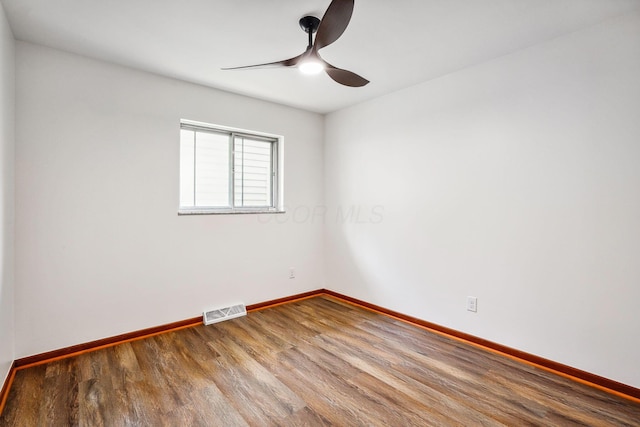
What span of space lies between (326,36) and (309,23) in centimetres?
39

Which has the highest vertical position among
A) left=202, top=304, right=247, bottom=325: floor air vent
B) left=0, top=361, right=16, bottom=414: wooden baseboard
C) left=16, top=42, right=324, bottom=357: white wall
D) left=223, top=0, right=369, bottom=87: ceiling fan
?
left=223, top=0, right=369, bottom=87: ceiling fan

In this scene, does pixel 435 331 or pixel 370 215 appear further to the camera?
pixel 370 215

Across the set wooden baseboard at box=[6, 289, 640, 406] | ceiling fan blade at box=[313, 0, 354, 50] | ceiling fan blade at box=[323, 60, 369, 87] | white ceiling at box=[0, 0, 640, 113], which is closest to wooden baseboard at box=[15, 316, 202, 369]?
wooden baseboard at box=[6, 289, 640, 406]

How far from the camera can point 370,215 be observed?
12.0 feet

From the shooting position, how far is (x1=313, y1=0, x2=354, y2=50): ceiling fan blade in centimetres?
150

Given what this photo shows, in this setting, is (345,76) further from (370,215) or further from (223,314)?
(223,314)

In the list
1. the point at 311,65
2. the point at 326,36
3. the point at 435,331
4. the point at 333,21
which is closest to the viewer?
the point at 333,21

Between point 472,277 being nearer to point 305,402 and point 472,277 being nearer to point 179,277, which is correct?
point 305,402

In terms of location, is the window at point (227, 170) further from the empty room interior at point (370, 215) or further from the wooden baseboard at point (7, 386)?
the wooden baseboard at point (7, 386)

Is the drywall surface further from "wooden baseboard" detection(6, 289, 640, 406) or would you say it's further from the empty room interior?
"wooden baseboard" detection(6, 289, 640, 406)

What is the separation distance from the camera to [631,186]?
1.98 m

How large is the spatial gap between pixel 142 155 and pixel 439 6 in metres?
2.63

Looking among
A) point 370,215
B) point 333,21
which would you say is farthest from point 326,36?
point 370,215

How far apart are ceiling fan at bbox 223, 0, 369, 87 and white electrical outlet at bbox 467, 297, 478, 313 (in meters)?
2.07
